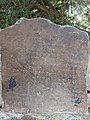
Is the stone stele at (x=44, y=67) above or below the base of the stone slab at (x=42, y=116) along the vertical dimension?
above

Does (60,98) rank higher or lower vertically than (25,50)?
lower

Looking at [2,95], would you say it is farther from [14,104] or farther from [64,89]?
[64,89]

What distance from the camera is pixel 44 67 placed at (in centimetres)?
185

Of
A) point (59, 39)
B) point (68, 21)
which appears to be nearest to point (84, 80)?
point (59, 39)

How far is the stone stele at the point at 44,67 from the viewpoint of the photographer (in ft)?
6.08

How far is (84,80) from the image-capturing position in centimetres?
187

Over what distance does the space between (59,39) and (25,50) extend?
230mm

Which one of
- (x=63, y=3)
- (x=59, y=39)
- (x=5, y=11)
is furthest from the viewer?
(x=63, y=3)

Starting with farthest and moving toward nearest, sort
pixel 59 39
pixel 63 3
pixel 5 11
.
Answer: pixel 63 3
pixel 5 11
pixel 59 39

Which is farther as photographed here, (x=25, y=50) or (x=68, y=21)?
(x=68, y=21)

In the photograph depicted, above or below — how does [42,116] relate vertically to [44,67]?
below

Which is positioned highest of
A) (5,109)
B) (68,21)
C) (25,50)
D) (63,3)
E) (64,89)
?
(63,3)

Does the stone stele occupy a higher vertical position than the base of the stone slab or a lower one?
higher

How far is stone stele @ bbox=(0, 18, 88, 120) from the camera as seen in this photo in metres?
1.85
